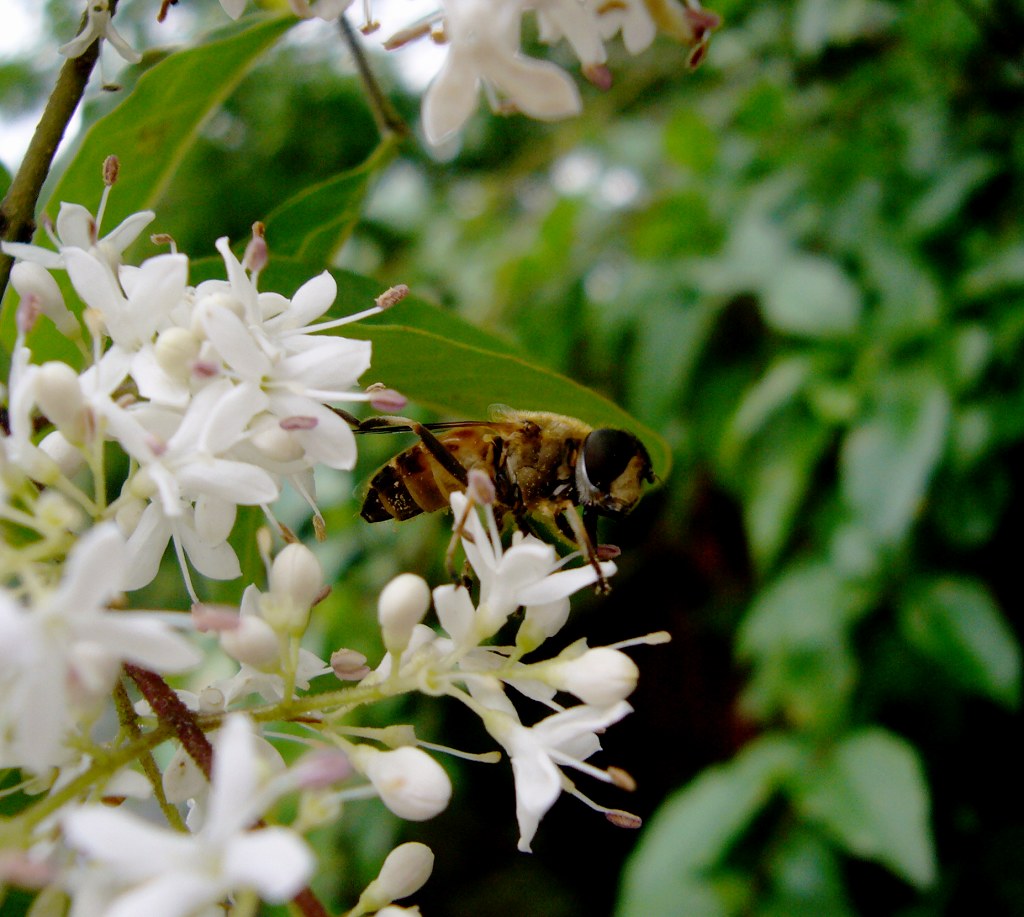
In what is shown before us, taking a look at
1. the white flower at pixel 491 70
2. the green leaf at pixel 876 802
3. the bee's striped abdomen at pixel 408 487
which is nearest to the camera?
the white flower at pixel 491 70

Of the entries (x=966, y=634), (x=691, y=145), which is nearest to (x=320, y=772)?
(x=966, y=634)

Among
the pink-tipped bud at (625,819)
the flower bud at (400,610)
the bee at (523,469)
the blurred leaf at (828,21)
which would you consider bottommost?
the blurred leaf at (828,21)

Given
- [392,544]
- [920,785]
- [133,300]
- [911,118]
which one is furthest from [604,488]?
[911,118]

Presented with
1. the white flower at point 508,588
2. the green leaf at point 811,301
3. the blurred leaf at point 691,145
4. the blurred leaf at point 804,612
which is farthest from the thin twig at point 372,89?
the blurred leaf at point 691,145

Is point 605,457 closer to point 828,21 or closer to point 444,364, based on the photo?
point 444,364

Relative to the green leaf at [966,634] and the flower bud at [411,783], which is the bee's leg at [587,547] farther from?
the green leaf at [966,634]

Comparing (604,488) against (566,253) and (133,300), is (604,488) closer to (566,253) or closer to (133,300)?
(133,300)

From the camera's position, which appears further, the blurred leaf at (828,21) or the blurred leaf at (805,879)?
the blurred leaf at (828,21)

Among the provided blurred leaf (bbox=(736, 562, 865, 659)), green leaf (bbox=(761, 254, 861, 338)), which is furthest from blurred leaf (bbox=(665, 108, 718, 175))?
blurred leaf (bbox=(736, 562, 865, 659))
